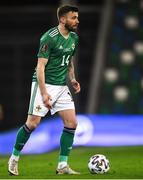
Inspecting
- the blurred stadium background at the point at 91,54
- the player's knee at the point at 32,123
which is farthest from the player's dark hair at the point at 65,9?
the blurred stadium background at the point at 91,54

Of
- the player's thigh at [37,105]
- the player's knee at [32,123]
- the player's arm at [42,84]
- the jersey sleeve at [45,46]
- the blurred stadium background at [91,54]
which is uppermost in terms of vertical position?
the jersey sleeve at [45,46]

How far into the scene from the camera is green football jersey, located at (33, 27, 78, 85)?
8211 millimetres

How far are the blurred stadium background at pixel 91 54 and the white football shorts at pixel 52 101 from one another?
10.2 meters

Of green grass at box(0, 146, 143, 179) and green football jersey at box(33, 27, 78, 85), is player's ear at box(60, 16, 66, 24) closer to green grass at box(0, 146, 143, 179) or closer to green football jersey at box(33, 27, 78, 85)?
green football jersey at box(33, 27, 78, 85)

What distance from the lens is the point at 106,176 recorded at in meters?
7.94

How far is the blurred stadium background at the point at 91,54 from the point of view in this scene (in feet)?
63.6

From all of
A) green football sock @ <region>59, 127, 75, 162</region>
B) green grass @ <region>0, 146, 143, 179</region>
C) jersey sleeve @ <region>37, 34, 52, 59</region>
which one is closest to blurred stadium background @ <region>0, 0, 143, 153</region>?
green grass @ <region>0, 146, 143, 179</region>

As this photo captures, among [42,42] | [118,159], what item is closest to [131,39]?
[118,159]

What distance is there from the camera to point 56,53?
27.3 feet

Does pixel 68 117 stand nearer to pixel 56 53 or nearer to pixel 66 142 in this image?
pixel 66 142

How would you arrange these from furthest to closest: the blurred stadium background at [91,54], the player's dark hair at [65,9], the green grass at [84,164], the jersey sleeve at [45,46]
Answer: the blurred stadium background at [91,54] < the player's dark hair at [65,9] < the jersey sleeve at [45,46] < the green grass at [84,164]

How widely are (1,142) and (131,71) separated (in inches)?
256

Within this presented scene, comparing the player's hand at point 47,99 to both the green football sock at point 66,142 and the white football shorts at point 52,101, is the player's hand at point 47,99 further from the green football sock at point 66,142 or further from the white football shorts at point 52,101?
the green football sock at point 66,142

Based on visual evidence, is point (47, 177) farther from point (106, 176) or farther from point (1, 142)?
point (1, 142)
